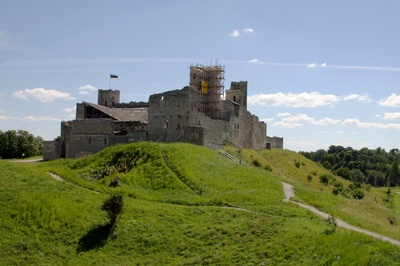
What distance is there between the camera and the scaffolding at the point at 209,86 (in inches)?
2301

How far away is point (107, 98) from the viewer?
222 feet

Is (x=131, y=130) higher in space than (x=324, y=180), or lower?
higher

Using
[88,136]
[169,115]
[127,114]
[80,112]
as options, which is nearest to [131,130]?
[169,115]

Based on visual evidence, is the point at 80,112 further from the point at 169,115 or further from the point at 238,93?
the point at 238,93

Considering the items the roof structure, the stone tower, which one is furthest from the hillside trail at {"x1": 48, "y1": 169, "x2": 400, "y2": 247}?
the stone tower

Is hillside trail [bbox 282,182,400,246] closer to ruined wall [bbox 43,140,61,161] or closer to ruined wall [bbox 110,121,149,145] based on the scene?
ruined wall [bbox 110,121,149,145]

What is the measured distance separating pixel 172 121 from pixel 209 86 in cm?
1423

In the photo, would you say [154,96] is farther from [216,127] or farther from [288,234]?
[288,234]

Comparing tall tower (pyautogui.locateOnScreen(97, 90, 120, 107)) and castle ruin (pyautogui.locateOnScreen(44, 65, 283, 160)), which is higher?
tall tower (pyautogui.locateOnScreen(97, 90, 120, 107))

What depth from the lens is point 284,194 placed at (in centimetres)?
3234

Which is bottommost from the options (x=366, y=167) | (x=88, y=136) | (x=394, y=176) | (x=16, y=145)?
(x=394, y=176)

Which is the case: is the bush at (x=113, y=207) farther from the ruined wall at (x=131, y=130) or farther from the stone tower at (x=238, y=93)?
the stone tower at (x=238, y=93)

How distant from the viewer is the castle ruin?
155 ft

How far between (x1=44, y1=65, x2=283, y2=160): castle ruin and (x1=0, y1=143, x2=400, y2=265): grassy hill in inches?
484
